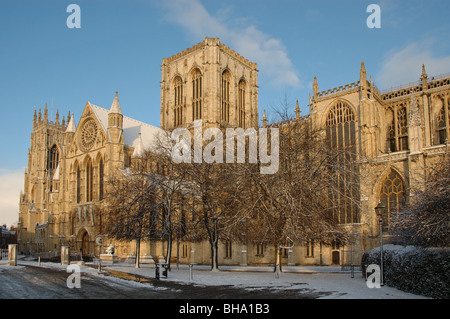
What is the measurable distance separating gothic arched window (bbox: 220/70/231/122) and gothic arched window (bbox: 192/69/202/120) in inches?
121

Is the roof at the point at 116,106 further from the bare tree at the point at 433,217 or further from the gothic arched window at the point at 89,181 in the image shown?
the bare tree at the point at 433,217

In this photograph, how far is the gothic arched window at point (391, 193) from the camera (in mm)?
35844

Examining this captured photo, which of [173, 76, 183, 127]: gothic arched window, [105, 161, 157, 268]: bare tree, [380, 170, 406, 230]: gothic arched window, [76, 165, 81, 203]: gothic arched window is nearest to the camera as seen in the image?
[105, 161, 157, 268]: bare tree

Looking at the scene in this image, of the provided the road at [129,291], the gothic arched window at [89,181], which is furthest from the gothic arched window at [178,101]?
the road at [129,291]

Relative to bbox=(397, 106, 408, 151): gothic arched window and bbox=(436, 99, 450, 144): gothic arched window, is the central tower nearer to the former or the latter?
bbox=(397, 106, 408, 151): gothic arched window

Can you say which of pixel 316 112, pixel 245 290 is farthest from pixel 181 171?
pixel 316 112

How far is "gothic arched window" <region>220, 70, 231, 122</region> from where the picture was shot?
54219mm

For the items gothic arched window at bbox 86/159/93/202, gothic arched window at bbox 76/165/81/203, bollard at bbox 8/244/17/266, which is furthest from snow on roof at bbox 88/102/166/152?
bollard at bbox 8/244/17/266

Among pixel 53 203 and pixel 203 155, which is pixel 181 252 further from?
pixel 53 203

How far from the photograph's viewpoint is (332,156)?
20.8 meters

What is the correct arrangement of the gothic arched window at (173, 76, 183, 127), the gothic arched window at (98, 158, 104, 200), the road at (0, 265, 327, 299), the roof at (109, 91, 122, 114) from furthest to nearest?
the gothic arched window at (173, 76, 183, 127) → the gothic arched window at (98, 158, 104, 200) → the roof at (109, 91, 122, 114) → the road at (0, 265, 327, 299)

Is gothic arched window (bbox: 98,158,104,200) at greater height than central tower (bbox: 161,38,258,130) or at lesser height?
lesser

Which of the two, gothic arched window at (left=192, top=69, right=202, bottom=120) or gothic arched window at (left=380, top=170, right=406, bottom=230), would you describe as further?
gothic arched window at (left=192, top=69, right=202, bottom=120)
